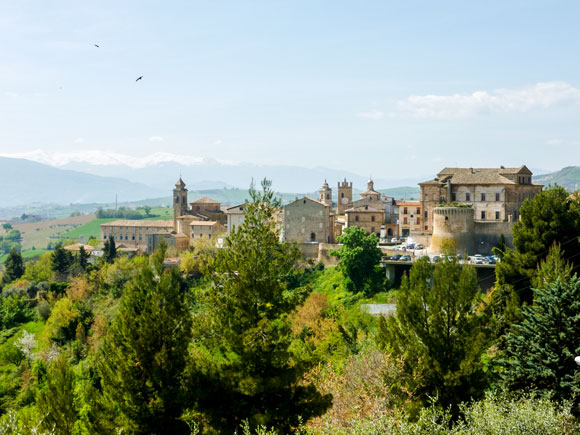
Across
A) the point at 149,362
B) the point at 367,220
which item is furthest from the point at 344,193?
the point at 149,362

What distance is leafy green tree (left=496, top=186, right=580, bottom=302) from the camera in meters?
31.2

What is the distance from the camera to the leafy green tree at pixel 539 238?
31.2 meters

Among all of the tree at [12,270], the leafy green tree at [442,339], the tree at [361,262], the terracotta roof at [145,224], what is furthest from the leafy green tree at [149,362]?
the terracotta roof at [145,224]

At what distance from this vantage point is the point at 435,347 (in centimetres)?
2264

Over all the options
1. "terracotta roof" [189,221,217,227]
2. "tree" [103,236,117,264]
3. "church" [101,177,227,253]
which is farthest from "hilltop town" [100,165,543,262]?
"tree" [103,236,117,264]

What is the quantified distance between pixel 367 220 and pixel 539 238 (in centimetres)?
3306

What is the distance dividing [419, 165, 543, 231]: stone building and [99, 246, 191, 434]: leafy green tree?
1574 inches

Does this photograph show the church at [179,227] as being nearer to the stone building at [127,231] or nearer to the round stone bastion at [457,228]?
the stone building at [127,231]

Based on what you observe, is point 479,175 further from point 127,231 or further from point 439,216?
point 127,231

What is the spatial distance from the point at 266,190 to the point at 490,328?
522 inches

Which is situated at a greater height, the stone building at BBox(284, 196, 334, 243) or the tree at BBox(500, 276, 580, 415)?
the stone building at BBox(284, 196, 334, 243)

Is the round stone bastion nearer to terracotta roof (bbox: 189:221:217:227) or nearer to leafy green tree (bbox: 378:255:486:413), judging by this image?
leafy green tree (bbox: 378:255:486:413)

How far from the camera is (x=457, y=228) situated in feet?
165

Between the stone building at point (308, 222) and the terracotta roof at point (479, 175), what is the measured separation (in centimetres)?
1127
